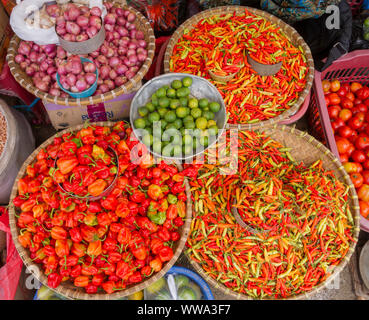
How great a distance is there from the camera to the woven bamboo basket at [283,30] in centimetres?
242

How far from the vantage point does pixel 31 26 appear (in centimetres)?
221

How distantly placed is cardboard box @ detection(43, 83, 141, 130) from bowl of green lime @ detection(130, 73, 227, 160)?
0.43 m

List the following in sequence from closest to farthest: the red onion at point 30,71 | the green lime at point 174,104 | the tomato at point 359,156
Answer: the green lime at point 174,104 → the red onion at point 30,71 → the tomato at point 359,156

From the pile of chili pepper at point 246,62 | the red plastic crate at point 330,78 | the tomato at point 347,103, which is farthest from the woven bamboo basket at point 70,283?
the tomato at point 347,103

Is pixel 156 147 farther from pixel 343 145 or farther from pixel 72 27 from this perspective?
pixel 343 145

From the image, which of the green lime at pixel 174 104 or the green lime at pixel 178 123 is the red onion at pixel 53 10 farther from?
the green lime at pixel 178 123

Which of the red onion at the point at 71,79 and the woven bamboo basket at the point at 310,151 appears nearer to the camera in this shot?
the red onion at the point at 71,79

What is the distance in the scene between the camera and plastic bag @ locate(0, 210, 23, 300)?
6.88 ft

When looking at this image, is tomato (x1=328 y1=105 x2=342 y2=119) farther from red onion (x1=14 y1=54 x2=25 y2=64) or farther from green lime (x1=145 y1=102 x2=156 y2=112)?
red onion (x1=14 y1=54 x2=25 y2=64)

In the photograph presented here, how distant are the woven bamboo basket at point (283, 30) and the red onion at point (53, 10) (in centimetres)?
93

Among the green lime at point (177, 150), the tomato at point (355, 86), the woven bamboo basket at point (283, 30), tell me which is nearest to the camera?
the green lime at point (177, 150)

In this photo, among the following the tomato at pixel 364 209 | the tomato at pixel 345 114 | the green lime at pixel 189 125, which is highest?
the green lime at pixel 189 125

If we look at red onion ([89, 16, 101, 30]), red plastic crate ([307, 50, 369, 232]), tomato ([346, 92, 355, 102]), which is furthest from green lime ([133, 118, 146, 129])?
tomato ([346, 92, 355, 102])
